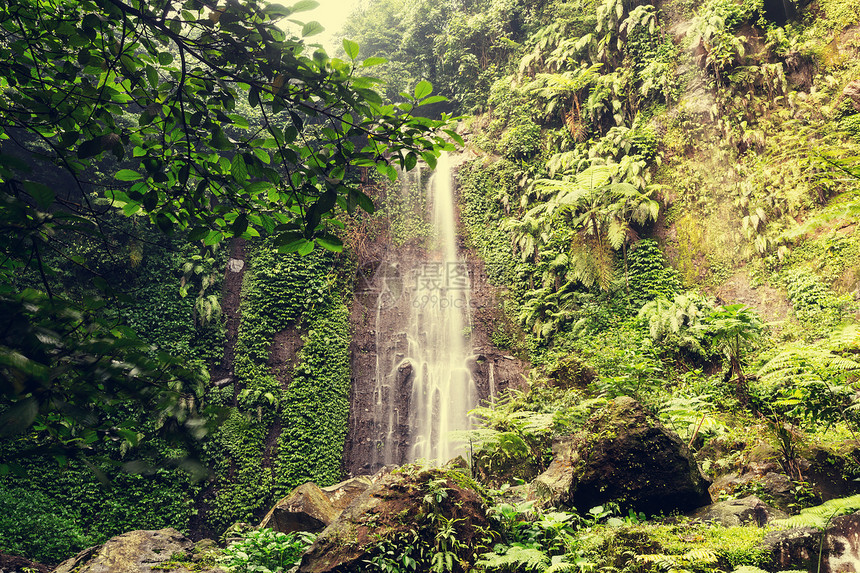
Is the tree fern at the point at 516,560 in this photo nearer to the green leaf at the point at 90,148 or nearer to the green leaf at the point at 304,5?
the green leaf at the point at 90,148

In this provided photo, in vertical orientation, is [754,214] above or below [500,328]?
above

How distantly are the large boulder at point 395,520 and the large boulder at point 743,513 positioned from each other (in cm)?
→ 169

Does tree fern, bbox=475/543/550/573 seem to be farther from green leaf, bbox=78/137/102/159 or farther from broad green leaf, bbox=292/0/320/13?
broad green leaf, bbox=292/0/320/13

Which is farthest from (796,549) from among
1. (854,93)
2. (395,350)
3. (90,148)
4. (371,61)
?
(395,350)

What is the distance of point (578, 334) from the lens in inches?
336

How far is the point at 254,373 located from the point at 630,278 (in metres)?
8.72

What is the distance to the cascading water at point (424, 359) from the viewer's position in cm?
1020

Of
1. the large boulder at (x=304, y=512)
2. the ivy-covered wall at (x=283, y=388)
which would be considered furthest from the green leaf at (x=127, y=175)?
the ivy-covered wall at (x=283, y=388)

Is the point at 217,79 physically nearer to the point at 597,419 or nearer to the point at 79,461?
the point at 79,461

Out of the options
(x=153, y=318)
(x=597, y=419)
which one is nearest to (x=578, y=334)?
(x=597, y=419)

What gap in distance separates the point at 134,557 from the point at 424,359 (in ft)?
22.6

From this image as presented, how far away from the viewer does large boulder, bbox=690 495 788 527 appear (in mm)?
3033

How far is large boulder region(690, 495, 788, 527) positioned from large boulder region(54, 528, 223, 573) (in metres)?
5.06

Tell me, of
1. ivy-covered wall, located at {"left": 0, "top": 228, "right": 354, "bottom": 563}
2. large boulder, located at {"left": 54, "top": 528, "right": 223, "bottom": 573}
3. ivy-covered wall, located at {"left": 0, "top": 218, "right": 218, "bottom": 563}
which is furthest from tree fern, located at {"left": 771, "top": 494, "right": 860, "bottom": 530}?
ivy-covered wall, located at {"left": 0, "top": 228, "right": 354, "bottom": 563}
